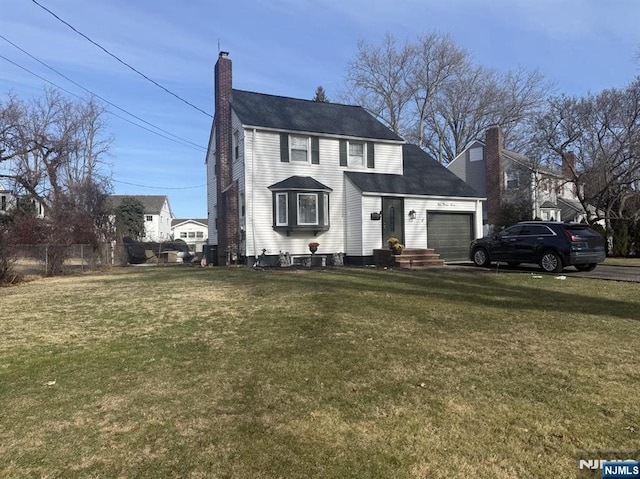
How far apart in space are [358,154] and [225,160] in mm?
6041

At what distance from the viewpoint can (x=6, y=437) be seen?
3248 mm

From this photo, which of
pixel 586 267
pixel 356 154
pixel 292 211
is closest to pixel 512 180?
pixel 356 154

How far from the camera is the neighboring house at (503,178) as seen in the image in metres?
29.0

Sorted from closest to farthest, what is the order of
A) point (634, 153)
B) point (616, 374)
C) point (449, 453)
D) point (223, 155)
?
point (449, 453), point (616, 374), point (223, 155), point (634, 153)

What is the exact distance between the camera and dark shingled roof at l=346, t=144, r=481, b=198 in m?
19.5

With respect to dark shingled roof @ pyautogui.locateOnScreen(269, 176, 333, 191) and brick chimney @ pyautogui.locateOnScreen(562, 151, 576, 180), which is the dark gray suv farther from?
brick chimney @ pyautogui.locateOnScreen(562, 151, 576, 180)

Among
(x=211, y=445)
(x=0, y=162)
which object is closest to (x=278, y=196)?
(x=211, y=445)

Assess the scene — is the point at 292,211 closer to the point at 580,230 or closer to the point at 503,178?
the point at 580,230

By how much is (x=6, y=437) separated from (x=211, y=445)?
5.00 ft

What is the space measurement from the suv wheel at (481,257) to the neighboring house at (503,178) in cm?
1357

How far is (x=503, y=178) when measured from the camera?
32469 millimetres

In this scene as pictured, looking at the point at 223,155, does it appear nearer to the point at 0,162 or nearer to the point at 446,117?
the point at 0,162

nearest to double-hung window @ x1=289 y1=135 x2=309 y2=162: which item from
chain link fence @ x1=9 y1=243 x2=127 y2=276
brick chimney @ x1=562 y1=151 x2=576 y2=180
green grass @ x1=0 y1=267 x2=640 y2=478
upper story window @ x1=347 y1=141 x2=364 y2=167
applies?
upper story window @ x1=347 y1=141 x2=364 y2=167
